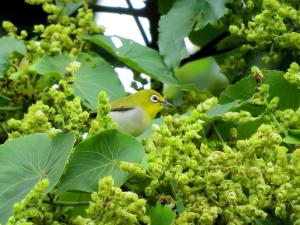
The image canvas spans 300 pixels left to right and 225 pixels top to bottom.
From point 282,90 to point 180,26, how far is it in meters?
0.58

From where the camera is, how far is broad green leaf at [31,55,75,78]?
341cm

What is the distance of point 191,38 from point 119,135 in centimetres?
177

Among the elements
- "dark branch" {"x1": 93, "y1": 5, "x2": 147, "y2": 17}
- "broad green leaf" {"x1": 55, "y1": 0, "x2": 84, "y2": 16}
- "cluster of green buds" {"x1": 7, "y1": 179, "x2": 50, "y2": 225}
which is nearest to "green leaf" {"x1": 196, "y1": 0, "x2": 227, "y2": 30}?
"broad green leaf" {"x1": 55, "y1": 0, "x2": 84, "y2": 16}

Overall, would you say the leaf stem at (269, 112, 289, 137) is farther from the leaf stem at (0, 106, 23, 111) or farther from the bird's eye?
the bird's eye

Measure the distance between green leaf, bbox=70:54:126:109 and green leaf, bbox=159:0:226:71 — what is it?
294 millimetres

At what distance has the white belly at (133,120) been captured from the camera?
378cm

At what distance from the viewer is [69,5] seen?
3.88m

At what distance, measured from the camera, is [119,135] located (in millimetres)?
2611

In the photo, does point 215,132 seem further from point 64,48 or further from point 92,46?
point 92,46

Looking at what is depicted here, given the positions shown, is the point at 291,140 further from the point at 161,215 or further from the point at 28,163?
Answer: the point at 28,163

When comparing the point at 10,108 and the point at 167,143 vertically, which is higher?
the point at 167,143

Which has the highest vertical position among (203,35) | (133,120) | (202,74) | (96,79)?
(96,79)

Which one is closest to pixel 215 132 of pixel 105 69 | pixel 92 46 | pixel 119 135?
pixel 119 135

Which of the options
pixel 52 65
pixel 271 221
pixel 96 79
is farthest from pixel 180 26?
pixel 271 221
